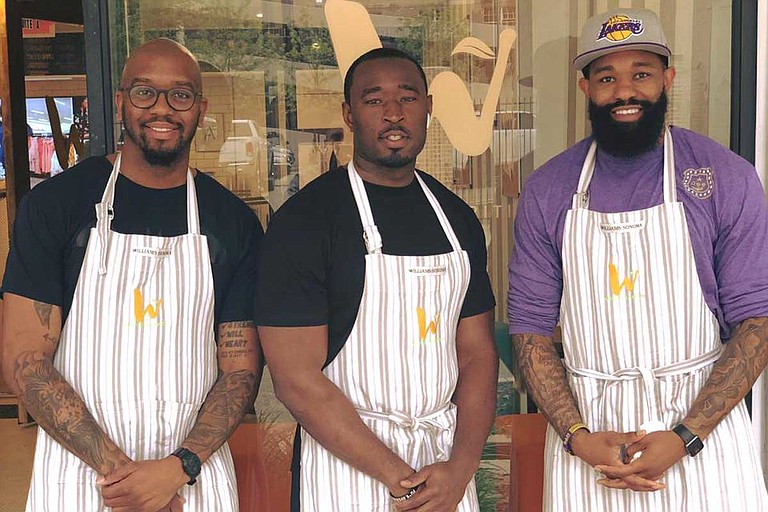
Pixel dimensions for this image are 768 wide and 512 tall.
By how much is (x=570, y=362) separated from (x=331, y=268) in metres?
0.65

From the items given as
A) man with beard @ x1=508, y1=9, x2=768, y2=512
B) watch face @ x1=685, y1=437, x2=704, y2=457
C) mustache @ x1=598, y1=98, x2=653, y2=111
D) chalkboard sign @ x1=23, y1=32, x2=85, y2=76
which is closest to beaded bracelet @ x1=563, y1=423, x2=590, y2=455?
man with beard @ x1=508, y1=9, x2=768, y2=512

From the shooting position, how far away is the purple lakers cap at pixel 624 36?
2279 millimetres

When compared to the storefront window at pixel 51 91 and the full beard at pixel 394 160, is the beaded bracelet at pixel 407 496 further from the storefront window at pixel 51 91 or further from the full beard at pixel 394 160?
the storefront window at pixel 51 91

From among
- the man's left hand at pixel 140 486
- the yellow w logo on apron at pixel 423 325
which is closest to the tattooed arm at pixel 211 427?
the man's left hand at pixel 140 486

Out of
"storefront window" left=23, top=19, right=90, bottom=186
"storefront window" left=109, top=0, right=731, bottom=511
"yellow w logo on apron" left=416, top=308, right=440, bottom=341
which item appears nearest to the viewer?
"yellow w logo on apron" left=416, top=308, right=440, bottom=341

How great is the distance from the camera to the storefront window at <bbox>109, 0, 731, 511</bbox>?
302 centimetres

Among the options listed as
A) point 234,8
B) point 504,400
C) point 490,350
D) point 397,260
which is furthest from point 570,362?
point 234,8

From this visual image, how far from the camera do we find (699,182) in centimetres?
228

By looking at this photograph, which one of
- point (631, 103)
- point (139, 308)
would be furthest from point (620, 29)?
point (139, 308)

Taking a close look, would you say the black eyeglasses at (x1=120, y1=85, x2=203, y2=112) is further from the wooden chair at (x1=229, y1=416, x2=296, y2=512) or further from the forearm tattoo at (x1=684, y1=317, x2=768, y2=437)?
the forearm tattoo at (x1=684, y1=317, x2=768, y2=437)

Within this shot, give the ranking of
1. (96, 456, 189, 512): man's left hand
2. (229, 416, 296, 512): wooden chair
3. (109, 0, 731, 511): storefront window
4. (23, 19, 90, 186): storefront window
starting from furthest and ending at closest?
(23, 19, 90, 186): storefront window → (109, 0, 731, 511): storefront window → (229, 416, 296, 512): wooden chair → (96, 456, 189, 512): man's left hand

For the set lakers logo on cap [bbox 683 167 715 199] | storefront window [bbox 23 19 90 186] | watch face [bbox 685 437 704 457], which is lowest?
watch face [bbox 685 437 704 457]

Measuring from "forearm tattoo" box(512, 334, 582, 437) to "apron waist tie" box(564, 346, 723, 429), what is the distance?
0.08 m

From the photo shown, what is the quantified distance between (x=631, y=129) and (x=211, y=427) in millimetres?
1217
